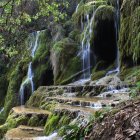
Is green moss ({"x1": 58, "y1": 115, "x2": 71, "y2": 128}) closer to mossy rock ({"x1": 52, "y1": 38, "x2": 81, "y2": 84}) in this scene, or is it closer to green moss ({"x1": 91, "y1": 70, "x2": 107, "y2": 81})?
green moss ({"x1": 91, "y1": 70, "x2": 107, "y2": 81})

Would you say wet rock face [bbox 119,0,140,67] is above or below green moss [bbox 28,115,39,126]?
above

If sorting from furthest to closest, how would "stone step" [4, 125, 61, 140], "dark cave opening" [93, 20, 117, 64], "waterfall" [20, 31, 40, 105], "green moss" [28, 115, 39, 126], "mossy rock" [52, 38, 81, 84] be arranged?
"waterfall" [20, 31, 40, 105]
"mossy rock" [52, 38, 81, 84]
"dark cave opening" [93, 20, 117, 64]
"green moss" [28, 115, 39, 126]
"stone step" [4, 125, 61, 140]

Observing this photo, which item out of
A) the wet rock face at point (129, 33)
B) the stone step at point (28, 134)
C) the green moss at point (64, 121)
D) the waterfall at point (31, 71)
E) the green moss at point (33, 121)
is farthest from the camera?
the waterfall at point (31, 71)

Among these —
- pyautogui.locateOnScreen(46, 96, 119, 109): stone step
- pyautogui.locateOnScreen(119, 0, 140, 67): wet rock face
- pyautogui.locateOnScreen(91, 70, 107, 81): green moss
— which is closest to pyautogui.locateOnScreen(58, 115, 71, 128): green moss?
pyautogui.locateOnScreen(46, 96, 119, 109): stone step

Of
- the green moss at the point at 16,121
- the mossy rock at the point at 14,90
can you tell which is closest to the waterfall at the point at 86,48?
the mossy rock at the point at 14,90

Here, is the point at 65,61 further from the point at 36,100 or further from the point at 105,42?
the point at 36,100

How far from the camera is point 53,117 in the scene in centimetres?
919

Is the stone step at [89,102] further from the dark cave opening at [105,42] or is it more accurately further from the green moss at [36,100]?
the dark cave opening at [105,42]

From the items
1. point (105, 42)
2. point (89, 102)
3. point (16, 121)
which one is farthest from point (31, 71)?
point (89, 102)

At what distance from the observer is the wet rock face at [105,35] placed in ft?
57.3

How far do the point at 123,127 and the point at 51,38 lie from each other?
62.8 ft

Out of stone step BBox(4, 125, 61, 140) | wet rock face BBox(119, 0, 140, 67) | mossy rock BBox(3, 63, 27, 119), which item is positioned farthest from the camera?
mossy rock BBox(3, 63, 27, 119)

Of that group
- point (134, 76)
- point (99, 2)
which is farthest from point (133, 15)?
point (99, 2)

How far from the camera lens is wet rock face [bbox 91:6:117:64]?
17.5 metres
